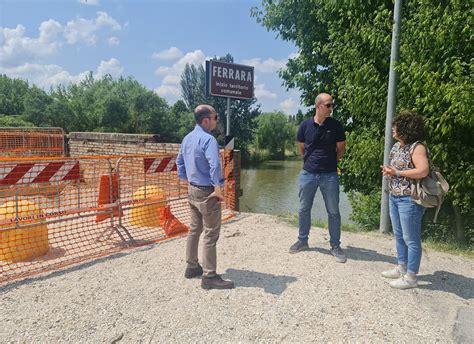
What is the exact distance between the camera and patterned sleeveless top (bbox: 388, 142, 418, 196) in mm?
3643

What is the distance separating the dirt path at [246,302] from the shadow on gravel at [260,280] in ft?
0.03

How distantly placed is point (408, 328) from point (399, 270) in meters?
1.02

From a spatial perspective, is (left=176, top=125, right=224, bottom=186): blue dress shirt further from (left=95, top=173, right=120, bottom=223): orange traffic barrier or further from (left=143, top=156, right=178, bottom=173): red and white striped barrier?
(left=143, top=156, right=178, bottom=173): red and white striped barrier

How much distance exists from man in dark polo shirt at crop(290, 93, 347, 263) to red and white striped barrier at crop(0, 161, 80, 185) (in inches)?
131

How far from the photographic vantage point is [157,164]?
259 inches

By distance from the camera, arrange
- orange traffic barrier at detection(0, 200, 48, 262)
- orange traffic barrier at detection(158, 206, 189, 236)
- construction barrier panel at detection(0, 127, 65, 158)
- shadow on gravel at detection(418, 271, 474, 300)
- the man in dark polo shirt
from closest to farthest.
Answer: shadow on gravel at detection(418, 271, 474, 300), the man in dark polo shirt, orange traffic barrier at detection(0, 200, 48, 262), orange traffic barrier at detection(158, 206, 189, 236), construction barrier panel at detection(0, 127, 65, 158)

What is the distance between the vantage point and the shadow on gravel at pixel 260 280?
12.4 ft

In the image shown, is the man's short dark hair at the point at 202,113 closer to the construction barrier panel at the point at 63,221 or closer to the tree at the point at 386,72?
the construction barrier panel at the point at 63,221

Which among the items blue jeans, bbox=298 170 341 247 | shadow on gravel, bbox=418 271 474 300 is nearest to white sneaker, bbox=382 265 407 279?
shadow on gravel, bbox=418 271 474 300

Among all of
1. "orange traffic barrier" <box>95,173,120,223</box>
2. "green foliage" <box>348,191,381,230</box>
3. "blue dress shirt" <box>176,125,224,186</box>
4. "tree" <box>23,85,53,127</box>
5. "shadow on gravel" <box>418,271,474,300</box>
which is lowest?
"green foliage" <box>348,191,381,230</box>

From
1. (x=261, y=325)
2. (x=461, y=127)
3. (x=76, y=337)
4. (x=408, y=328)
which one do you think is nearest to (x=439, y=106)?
(x=461, y=127)

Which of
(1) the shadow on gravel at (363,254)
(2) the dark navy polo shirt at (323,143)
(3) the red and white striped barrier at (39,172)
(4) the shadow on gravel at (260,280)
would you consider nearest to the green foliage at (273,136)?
(3) the red and white striped barrier at (39,172)

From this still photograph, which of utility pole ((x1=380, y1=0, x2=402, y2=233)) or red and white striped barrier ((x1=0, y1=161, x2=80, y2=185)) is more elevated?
utility pole ((x1=380, y1=0, x2=402, y2=233))

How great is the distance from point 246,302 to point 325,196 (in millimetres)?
1709
